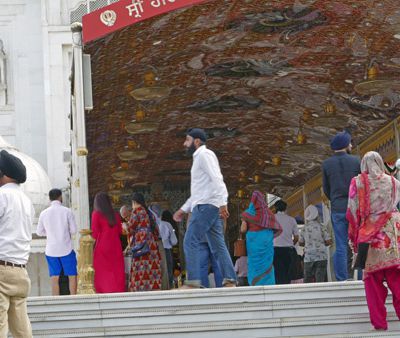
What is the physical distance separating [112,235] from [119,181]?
65.7 feet

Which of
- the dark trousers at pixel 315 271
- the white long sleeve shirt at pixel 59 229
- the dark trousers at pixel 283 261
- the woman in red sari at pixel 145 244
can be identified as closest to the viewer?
the white long sleeve shirt at pixel 59 229

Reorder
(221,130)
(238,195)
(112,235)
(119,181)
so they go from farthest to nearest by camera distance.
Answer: (238,195), (119,181), (221,130), (112,235)

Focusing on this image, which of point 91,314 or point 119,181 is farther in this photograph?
point 119,181

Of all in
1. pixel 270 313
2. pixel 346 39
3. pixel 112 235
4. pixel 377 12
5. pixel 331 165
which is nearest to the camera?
pixel 270 313

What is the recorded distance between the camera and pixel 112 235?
1786cm

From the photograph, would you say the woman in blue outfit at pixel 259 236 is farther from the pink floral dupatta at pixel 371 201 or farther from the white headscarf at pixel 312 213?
the pink floral dupatta at pixel 371 201

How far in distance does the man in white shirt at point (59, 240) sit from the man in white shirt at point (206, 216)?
3.05 m

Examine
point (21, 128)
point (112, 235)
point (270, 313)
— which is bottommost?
point (270, 313)

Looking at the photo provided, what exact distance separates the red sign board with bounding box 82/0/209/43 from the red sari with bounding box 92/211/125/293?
98.0 inches

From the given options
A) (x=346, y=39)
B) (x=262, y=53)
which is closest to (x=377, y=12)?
(x=346, y=39)

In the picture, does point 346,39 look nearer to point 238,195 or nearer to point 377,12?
point 377,12

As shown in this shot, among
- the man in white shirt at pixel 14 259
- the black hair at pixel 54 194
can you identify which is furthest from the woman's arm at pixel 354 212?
the black hair at pixel 54 194

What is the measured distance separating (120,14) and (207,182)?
14.9 feet

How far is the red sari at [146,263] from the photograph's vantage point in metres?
18.6
